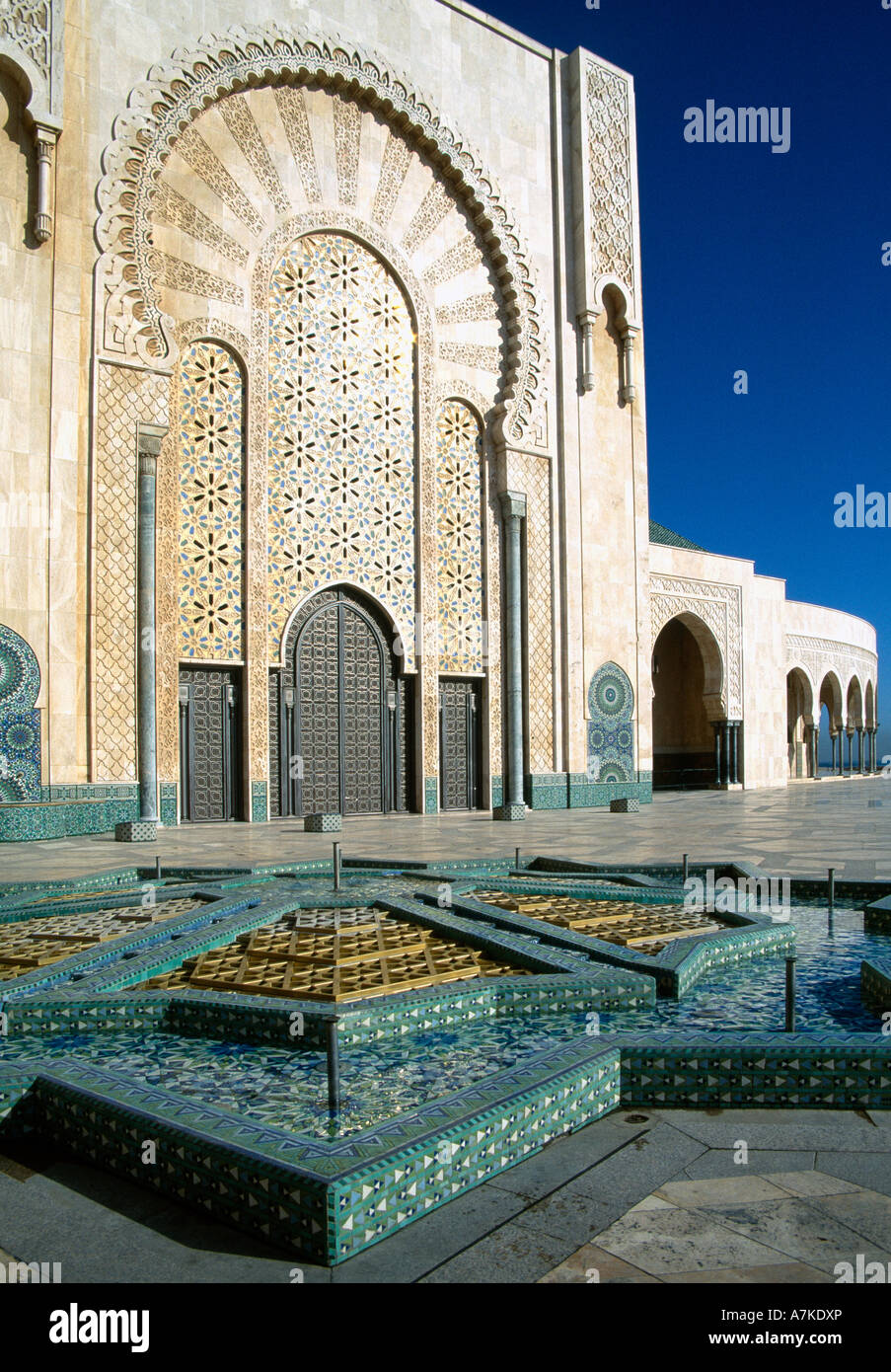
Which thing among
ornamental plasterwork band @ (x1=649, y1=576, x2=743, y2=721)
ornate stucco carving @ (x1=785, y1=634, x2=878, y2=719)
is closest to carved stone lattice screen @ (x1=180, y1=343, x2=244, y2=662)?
ornamental plasterwork band @ (x1=649, y1=576, x2=743, y2=721)

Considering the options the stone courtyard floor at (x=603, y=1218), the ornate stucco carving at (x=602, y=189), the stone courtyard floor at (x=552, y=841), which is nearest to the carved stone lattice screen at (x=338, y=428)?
the stone courtyard floor at (x=552, y=841)

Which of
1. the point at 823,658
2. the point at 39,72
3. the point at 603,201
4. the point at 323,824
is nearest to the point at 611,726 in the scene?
the point at 323,824

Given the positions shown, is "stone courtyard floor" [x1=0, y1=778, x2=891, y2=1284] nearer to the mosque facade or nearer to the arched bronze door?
the mosque facade

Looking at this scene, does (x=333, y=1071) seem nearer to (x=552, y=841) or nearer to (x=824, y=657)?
(x=552, y=841)

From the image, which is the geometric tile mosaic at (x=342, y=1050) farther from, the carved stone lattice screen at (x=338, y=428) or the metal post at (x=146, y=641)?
the carved stone lattice screen at (x=338, y=428)

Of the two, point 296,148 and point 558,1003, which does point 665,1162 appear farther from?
point 296,148

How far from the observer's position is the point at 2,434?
727 centimetres

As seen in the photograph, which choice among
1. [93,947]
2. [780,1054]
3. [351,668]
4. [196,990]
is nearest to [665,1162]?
[780,1054]

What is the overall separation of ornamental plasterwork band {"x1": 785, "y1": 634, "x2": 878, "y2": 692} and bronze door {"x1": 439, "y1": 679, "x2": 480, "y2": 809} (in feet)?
26.4

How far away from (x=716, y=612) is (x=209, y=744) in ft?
25.8

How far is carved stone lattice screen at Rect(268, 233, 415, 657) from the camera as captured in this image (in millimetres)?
8867

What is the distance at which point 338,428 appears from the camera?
9.19 m
